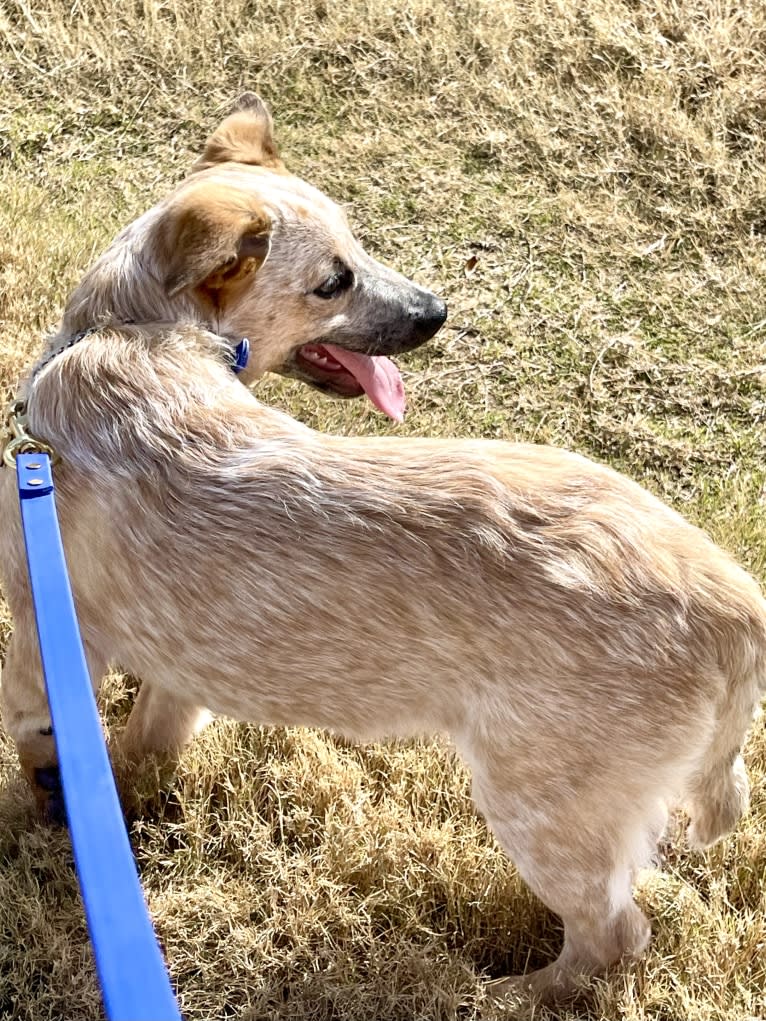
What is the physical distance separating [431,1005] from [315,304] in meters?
1.97

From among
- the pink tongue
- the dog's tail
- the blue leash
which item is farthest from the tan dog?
the pink tongue

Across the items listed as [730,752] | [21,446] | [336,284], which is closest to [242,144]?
[336,284]

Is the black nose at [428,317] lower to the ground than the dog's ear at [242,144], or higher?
lower

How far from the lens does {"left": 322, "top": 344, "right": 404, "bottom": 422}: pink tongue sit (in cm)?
340

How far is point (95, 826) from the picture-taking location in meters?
1.43

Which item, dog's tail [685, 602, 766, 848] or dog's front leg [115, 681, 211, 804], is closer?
dog's tail [685, 602, 766, 848]

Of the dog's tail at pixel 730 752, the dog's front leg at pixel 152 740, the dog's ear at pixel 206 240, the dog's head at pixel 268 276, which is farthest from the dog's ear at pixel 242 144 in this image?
the dog's tail at pixel 730 752

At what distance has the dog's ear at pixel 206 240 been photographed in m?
2.69

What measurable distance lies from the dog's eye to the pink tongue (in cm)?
18

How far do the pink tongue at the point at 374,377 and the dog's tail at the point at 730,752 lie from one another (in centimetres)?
147

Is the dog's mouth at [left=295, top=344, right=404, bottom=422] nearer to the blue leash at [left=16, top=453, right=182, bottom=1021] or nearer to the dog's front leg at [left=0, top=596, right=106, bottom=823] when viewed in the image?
the dog's front leg at [left=0, top=596, right=106, bottom=823]

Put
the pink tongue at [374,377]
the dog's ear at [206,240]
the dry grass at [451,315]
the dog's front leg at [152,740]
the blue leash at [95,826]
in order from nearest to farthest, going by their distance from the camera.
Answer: the blue leash at [95,826] → the dog's ear at [206,240] → the dry grass at [451,315] → the dog's front leg at [152,740] → the pink tongue at [374,377]

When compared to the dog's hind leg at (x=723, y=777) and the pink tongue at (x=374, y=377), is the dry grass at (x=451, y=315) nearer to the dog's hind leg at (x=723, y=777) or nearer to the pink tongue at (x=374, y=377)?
the dog's hind leg at (x=723, y=777)

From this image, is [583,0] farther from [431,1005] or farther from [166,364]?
[431,1005]
